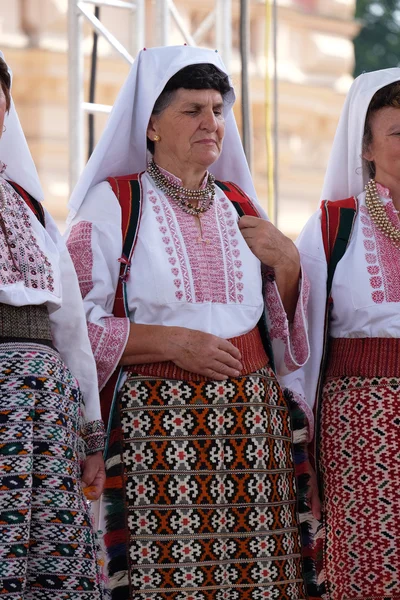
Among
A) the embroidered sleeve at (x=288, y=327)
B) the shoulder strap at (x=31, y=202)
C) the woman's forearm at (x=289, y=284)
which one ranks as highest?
the shoulder strap at (x=31, y=202)

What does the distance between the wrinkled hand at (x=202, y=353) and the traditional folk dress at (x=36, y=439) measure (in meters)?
0.42

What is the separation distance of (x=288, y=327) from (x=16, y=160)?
1.18 metres

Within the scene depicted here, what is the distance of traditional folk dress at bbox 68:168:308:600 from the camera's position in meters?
4.04

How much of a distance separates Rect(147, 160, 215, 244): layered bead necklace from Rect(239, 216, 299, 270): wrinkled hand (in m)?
0.16

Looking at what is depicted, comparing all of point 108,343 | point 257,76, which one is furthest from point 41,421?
point 257,76

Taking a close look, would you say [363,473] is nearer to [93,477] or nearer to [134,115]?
[93,477]

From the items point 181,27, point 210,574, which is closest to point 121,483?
point 210,574

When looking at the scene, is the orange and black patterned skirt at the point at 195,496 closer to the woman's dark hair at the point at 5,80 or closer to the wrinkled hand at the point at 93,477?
the wrinkled hand at the point at 93,477

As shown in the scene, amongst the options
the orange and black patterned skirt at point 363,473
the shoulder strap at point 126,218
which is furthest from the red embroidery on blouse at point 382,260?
the shoulder strap at point 126,218

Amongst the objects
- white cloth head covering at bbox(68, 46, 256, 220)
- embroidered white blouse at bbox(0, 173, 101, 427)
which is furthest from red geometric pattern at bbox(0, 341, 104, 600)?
white cloth head covering at bbox(68, 46, 256, 220)

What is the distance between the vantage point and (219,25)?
6.75 metres

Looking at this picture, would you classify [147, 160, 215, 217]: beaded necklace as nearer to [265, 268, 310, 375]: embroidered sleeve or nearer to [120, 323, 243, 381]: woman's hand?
[265, 268, 310, 375]: embroidered sleeve

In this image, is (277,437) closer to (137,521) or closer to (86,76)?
(137,521)

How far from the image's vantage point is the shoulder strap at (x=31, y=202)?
395 cm
